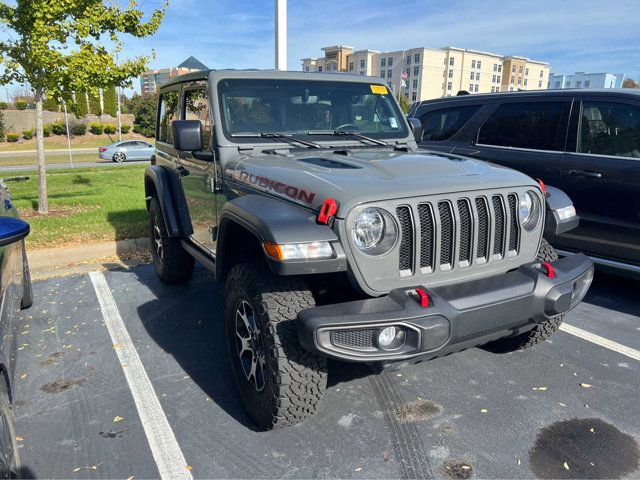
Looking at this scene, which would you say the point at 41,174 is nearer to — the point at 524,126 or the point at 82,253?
the point at 82,253

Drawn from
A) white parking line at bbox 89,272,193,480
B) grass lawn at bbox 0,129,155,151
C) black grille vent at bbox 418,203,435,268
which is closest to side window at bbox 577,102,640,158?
black grille vent at bbox 418,203,435,268

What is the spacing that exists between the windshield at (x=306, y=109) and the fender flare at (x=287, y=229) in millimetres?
1083

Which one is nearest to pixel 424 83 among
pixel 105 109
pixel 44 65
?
pixel 105 109

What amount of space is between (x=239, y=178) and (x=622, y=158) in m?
3.53

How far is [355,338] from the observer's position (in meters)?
2.35

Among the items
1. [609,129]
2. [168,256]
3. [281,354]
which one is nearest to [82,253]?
[168,256]

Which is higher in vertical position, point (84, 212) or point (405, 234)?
point (405, 234)

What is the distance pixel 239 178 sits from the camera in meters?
3.37

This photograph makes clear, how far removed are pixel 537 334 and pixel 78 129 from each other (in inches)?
1825

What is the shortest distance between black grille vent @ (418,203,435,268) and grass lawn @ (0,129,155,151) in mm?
39696

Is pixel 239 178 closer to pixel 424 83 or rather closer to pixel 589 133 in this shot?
pixel 589 133

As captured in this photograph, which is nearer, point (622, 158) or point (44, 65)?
point (622, 158)

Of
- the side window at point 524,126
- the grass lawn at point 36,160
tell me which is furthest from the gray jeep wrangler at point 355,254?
the grass lawn at point 36,160

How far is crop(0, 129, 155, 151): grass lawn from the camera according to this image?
39531mm
